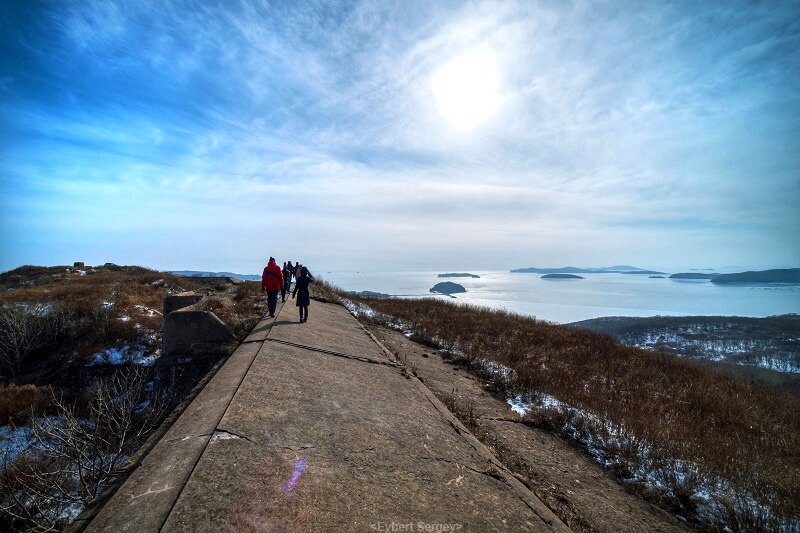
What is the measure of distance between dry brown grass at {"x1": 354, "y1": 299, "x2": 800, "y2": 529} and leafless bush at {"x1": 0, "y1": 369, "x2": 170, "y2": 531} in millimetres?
6862

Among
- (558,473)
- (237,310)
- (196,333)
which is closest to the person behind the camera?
(558,473)

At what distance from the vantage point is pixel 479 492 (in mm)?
3029

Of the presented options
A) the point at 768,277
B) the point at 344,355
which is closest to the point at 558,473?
the point at 344,355

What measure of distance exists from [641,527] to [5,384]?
15.6 m

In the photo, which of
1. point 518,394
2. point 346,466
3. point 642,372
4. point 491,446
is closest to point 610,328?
point 642,372

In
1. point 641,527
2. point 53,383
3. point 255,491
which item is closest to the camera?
point 255,491

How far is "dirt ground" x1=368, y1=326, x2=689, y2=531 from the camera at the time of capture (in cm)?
371

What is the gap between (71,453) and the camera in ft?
21.4

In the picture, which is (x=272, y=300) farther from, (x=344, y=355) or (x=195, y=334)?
(x=344, y=355)

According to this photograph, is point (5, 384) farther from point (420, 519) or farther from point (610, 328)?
point (610, 328)

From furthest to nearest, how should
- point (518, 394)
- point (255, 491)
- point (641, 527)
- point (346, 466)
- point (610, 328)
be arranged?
point (610, 328), point (518, 394), point (641, 527), point (346, 466), point (255, 491)

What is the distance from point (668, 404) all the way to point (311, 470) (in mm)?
8487

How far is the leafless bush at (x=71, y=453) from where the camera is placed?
3.97m

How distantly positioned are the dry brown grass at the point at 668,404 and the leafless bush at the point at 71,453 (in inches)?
270
